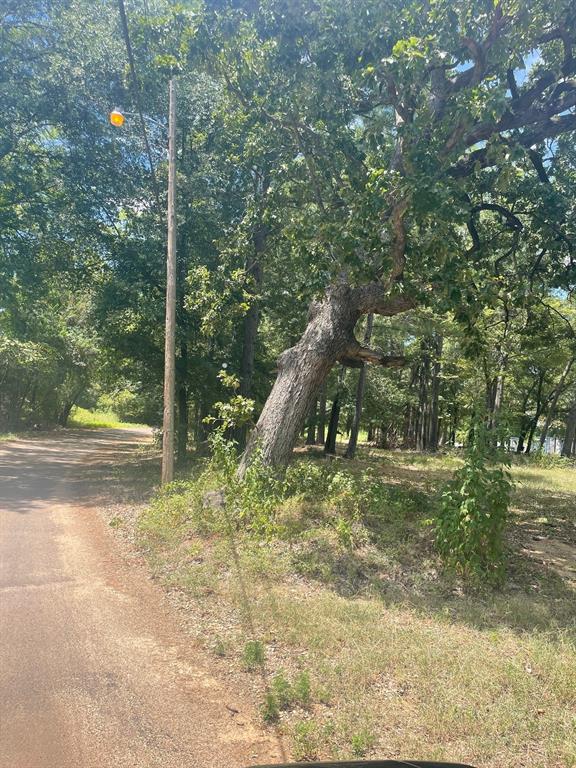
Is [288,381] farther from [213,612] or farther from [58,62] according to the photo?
[58,62]

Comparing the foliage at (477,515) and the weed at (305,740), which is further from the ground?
the foliage at (477,515)

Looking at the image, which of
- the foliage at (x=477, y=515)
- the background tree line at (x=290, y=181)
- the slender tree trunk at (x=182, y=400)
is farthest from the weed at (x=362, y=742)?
the slender tree trunk at (x=182, y=400)

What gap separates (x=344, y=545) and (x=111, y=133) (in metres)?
13.5

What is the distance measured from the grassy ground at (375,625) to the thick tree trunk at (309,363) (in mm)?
905

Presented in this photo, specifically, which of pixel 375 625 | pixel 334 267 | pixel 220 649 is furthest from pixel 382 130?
pixel 220 649

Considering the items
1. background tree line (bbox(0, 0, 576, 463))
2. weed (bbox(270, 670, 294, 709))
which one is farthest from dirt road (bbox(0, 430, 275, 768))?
background tree line (bbox(0, 0, 576, 463))

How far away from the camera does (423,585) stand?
5844 mm

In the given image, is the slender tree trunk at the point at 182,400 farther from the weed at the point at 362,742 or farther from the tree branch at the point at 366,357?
the weed at the point at 362,742

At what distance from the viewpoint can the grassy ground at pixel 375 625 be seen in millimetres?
3221

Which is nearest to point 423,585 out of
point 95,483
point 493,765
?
point 493,765

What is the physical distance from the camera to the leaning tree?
688 cm

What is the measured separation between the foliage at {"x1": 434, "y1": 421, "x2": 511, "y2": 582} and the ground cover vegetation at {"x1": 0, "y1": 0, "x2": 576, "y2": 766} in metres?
0.03

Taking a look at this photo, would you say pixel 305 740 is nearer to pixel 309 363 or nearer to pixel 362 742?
pixel 362 742

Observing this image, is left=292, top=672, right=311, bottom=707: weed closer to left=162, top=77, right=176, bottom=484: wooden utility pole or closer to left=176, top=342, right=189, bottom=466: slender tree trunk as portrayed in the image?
left=162, top=77, right=176, bottom=484: wooden utility pole
